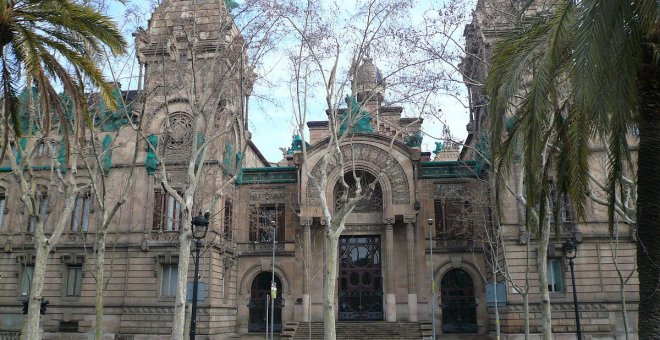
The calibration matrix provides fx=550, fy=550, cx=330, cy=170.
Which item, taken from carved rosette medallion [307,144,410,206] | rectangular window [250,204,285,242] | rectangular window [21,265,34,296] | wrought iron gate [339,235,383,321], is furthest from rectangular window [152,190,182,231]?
wrought iron gate [339,235,383,321]

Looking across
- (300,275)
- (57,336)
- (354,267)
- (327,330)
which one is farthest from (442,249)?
(57,336)

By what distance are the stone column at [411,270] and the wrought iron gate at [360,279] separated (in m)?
1.85

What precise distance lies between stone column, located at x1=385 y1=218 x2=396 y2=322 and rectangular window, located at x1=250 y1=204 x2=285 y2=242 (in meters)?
6.23

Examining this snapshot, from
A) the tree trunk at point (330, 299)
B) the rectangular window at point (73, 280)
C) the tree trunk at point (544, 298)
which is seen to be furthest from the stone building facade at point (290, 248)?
the tree trunk at point (330, 299)

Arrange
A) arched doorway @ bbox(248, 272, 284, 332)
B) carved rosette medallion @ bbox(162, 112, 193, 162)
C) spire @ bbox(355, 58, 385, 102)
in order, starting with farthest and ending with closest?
arched doorway @ bbox(248, 272, 284, 332)
carved rosette medallion @ bbox(162, 112, 193, 162)
spire @ bbox(355, 58, 385, 102)

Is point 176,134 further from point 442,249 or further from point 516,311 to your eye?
point 516,311

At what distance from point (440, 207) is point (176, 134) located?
15267mm

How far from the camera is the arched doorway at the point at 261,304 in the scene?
30.8 metres

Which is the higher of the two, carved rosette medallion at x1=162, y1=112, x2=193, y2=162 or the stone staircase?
carved rosette medallion at x1=162, y1=112, x2=193, y2=162

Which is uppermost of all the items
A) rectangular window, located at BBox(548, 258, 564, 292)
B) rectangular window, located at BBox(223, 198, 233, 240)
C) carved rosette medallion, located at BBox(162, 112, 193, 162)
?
carved rosette medallion, located at BBox(162, 112, 193, 162)

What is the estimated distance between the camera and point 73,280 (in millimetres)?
29344

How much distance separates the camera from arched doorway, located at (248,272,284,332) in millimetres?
30750

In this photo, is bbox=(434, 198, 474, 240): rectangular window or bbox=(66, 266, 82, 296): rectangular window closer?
bbox=(66, 266, 82, 296): rectangular window

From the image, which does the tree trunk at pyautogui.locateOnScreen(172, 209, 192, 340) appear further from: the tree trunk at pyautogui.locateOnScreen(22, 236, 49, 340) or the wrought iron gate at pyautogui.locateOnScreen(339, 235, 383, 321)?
the wrought iron gate at pyautogui.locateOnScreen(339, 235, 383, 321)
